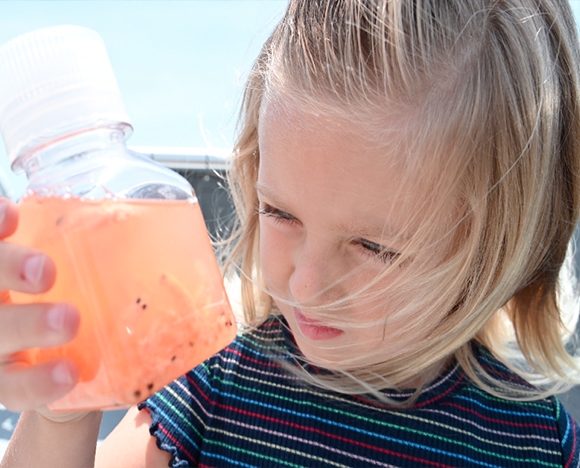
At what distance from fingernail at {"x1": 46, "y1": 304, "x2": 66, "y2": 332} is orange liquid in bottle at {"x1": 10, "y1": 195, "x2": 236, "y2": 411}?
2cm

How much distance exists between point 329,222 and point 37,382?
0.36m

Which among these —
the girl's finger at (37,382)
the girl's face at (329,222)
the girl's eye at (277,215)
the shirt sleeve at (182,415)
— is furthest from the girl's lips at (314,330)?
the girl's finger at (37,382)

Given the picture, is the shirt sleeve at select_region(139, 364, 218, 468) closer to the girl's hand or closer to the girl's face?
the girl's face

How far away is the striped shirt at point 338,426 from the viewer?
0.89m

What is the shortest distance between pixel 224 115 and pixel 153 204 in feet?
2.25

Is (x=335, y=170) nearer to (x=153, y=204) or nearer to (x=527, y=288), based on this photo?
(x=153, y=204)

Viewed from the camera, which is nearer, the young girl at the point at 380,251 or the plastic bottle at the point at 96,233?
the plastic bottle at the point at 96,233

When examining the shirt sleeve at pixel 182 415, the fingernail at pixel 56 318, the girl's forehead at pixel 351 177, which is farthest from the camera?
the shirt sleeve at pixel 182 415

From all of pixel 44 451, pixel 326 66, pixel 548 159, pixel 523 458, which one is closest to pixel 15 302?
pixel 44 451

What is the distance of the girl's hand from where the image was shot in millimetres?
449

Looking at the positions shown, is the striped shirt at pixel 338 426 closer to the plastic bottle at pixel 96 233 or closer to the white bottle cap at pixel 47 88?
the plastic bottle at pixel 96 233

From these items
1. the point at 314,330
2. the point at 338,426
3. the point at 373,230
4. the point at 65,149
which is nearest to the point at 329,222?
the point at 373,230

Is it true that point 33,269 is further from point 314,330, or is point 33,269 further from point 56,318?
point 314,330

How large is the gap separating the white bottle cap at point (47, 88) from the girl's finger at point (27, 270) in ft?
0.31
